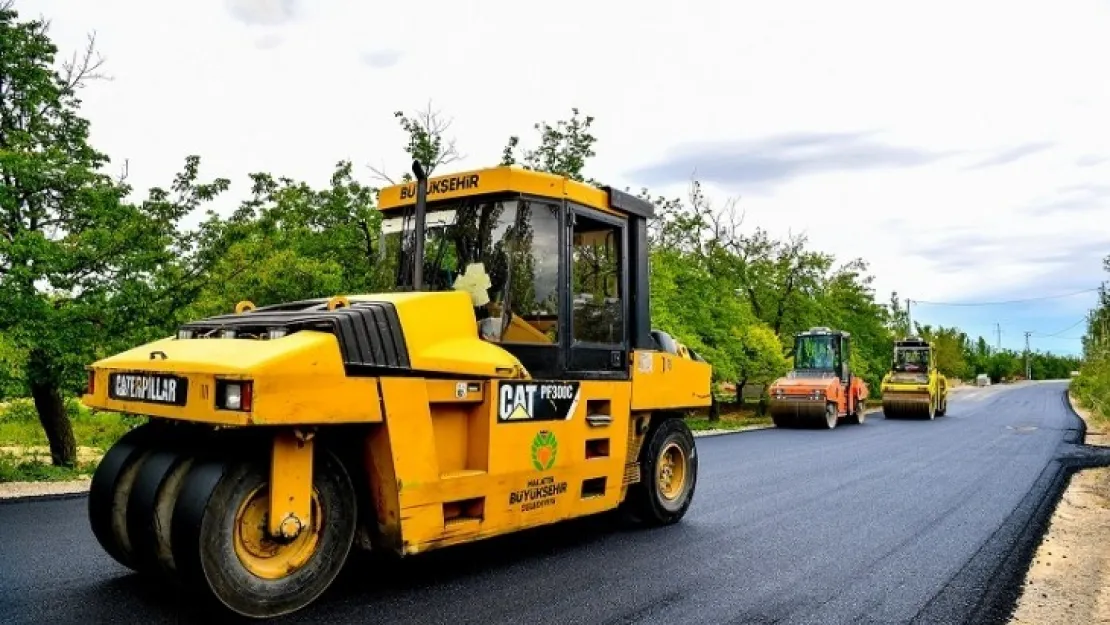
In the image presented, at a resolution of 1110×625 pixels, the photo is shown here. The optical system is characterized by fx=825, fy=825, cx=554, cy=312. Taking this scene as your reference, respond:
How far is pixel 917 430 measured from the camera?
1916cm

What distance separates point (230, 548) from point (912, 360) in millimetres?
25610

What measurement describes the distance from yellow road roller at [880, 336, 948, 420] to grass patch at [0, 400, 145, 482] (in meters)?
20.4

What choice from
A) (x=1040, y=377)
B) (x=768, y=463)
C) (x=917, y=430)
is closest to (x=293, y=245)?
(x=768, y=463)

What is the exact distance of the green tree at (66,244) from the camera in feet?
30.8

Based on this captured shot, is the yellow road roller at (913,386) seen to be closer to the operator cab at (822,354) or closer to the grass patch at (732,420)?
the operator cab at (822,354)

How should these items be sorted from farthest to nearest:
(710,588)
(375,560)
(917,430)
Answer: (917,430) → (375,560) → (710,588)

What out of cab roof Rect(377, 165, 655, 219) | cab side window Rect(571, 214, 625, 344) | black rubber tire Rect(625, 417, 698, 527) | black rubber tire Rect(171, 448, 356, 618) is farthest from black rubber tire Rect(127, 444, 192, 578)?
black rubber tire Rect(625, 417, 698, 527)

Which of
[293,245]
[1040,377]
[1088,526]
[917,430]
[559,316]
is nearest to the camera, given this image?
[559,316]

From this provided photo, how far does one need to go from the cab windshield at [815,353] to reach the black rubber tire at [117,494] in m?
19.7

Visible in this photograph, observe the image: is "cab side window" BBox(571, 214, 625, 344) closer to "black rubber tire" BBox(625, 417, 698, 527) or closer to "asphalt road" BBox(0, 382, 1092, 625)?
"black rubber tire" BBox(625, 417, 698, 527)

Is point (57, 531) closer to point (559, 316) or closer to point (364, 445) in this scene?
point (364, 445)

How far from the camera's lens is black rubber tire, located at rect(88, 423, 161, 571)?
15.0ft

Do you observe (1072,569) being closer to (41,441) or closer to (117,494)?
(117,494)

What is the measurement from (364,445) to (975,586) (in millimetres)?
3819
